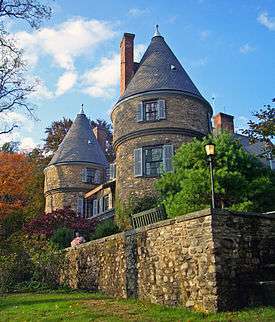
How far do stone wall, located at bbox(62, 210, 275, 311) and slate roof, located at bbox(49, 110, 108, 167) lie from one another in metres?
22.6

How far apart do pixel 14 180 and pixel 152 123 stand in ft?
59.4

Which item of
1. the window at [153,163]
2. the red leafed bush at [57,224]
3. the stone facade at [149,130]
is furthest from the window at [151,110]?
the red leafed bush at [57,224]

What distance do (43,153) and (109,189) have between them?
636 inches

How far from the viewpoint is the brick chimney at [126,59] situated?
1015 inches

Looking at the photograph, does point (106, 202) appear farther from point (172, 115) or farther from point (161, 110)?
point (172, 115)

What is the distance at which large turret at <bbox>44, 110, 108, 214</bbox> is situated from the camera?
33625 millimetres

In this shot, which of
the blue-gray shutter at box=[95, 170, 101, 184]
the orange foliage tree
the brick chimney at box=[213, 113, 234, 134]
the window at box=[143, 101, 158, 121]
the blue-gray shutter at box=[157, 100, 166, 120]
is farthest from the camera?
the orange foliage tree

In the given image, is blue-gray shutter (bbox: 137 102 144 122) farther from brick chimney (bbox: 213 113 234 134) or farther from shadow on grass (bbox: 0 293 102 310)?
brick chimney (bbox: 213 113 234 134)

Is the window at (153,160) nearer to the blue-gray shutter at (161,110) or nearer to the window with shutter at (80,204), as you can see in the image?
the blue-gray shutter at (161,110)

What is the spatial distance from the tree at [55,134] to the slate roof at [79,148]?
24.1ft

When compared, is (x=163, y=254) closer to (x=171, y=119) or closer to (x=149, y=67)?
(x=171, y=119)

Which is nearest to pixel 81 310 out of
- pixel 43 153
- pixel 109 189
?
pixel 109 189

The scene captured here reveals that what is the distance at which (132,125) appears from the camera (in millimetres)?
22812

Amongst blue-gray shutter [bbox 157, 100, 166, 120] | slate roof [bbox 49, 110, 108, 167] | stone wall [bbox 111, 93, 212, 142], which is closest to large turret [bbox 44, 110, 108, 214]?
slate roof [bbox 49, 110, 108, 167]
